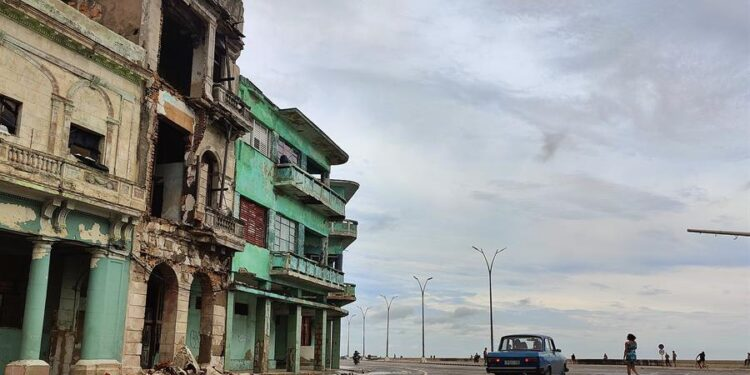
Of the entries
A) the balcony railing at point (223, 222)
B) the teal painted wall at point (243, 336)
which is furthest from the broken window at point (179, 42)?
the teal painted wall at point (243, 336)

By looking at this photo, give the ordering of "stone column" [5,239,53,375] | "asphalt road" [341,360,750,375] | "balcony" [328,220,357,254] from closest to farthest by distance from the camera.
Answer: "stone column" [5,239,53,375] < "asphalt road" [341,360,750,375] < "balcony" [328,220,357,254]

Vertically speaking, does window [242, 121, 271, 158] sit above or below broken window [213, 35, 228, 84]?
below

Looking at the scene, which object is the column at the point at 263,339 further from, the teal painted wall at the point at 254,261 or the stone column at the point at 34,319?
the stone column at the point at 34,319

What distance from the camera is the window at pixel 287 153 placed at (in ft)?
106

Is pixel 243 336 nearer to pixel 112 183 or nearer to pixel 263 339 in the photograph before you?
pixel 263 339

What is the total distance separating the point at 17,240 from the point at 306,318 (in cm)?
2226

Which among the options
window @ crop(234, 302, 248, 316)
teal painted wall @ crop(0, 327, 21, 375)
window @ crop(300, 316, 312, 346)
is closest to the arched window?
window @ crop(234, 302, 248, 316)

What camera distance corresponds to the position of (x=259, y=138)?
3008 centimetres

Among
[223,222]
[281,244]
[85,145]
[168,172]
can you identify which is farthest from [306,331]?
[85,145]

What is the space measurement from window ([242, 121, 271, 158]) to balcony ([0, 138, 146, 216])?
965 cm

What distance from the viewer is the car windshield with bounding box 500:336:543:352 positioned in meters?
22.6

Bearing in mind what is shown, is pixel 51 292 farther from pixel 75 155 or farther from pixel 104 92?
pixel 104 92

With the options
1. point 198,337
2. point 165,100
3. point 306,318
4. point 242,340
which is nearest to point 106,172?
point 165,100

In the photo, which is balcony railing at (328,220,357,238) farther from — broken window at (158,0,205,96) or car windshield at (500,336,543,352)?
car windshield at (500,336,543,352)
